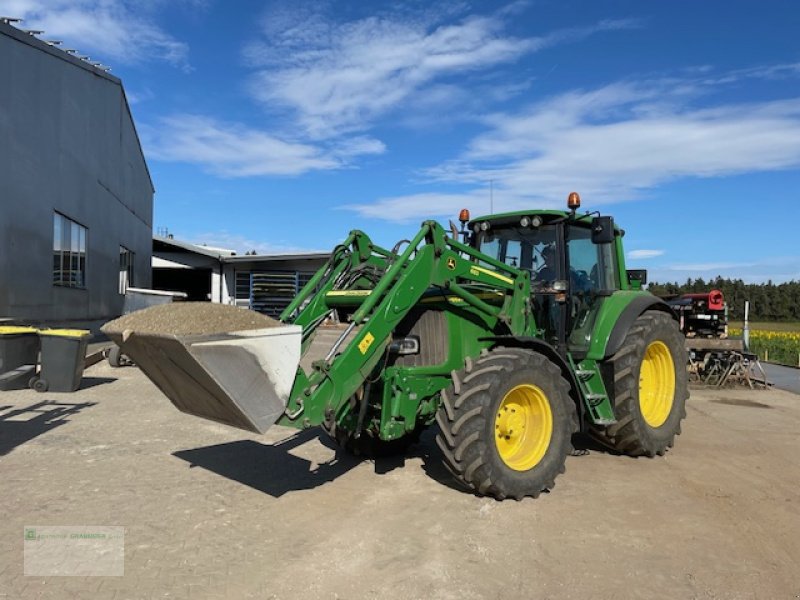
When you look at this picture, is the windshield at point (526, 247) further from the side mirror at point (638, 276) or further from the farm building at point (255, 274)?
the farm building at point (255, 274)

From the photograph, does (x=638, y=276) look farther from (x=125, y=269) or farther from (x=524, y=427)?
(x=125, y=269)

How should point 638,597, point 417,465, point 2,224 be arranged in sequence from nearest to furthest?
point 638,597
point 417,465
point 2,224

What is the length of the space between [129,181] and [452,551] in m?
22.4

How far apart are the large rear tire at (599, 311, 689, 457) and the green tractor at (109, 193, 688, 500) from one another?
0.05 feet

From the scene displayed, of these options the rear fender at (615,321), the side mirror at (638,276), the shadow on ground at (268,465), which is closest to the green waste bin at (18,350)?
the shadow on ground at (268,465)

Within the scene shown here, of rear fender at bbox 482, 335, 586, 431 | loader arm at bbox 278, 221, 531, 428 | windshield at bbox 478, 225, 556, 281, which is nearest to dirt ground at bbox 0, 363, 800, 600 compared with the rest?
rear fender at bbox 482, 335, 586, 431

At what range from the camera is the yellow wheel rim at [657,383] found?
690 centimetres

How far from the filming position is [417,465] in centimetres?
606

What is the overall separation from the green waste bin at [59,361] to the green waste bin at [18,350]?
0.46ft

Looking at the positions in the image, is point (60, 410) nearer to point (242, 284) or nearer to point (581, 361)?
point (581, 361)

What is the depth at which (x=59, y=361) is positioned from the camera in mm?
10094

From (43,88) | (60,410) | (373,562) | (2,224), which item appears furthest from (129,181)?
(373,562)

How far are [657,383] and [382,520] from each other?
404 centimetres

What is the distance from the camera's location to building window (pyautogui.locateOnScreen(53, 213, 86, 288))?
1479 centimetres
